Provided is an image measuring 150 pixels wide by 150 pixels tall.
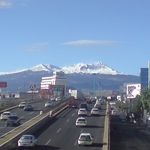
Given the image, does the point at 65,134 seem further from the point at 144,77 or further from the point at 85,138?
the point at 144,77

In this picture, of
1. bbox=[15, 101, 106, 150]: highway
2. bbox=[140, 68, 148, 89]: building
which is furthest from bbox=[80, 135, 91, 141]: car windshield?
→ bbox=[140, 68, 148, 89]: building

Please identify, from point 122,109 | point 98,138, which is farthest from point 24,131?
point 122,109

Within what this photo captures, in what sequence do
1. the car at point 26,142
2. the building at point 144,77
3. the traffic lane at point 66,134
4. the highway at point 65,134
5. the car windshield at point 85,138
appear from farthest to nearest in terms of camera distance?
the building at point 144,77
the car windshield at point 85,138
the traffic lane at point 66,134
the highway at point 65,134
the car at point 26,142

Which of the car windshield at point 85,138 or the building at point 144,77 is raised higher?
the building at point 144,77

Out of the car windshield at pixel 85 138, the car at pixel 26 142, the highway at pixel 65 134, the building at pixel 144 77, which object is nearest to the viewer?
the car at pixel 26 142

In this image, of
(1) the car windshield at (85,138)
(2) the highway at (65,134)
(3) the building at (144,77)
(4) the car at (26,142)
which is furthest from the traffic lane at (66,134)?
(3) the building at (144,77)

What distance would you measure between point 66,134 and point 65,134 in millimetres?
101

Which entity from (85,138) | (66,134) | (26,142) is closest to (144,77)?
(66,134)

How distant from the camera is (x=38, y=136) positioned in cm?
4838

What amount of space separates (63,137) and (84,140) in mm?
6136

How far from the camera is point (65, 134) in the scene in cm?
5056

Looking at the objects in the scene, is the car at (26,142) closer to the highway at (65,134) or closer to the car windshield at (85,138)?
the highway at (65,134)

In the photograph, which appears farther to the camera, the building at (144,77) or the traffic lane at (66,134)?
the building at (144,77)

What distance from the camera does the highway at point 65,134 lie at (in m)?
41.1
